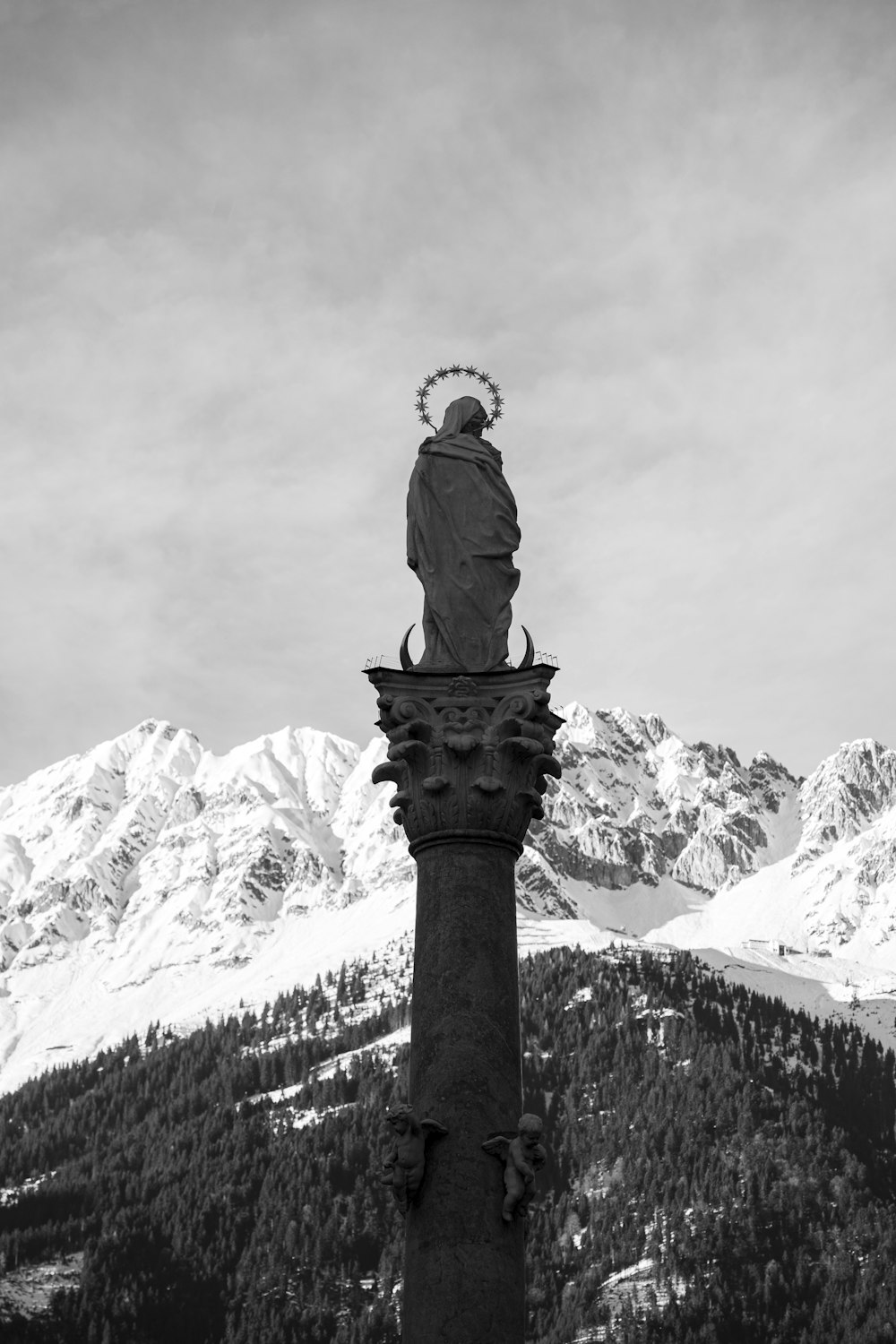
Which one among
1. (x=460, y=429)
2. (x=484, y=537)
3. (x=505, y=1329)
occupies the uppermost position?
(x=460, y=429)

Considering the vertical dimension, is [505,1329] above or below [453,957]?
below

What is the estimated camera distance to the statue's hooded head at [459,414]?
17609 millimetres

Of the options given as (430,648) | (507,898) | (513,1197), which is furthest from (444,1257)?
(430,648)

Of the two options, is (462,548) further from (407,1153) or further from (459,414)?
(407,1153)

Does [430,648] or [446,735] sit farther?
[430,648]

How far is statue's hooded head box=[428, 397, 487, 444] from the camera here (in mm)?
17609

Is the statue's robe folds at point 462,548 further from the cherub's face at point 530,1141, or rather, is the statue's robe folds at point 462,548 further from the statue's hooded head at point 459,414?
the cherub's face at point 530,1141

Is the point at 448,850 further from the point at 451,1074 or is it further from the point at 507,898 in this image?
the point at 451,1074

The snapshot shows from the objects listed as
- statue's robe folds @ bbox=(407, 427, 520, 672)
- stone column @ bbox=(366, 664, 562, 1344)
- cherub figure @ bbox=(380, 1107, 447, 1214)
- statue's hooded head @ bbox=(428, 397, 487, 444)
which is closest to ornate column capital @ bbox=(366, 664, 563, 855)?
stone column @ bbox=(366, 664, 562, 1344)

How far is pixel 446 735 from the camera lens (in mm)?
15078

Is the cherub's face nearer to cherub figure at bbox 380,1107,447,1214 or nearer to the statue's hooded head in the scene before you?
cherub figure at bbox 380,1107,447,1214

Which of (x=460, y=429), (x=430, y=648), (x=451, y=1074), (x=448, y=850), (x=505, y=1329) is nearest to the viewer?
(x=505, y=1329)

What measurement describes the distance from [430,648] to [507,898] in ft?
8.49

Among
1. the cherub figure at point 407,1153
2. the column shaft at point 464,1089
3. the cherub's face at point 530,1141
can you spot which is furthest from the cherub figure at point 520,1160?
the cherub figure at point 407,1153
